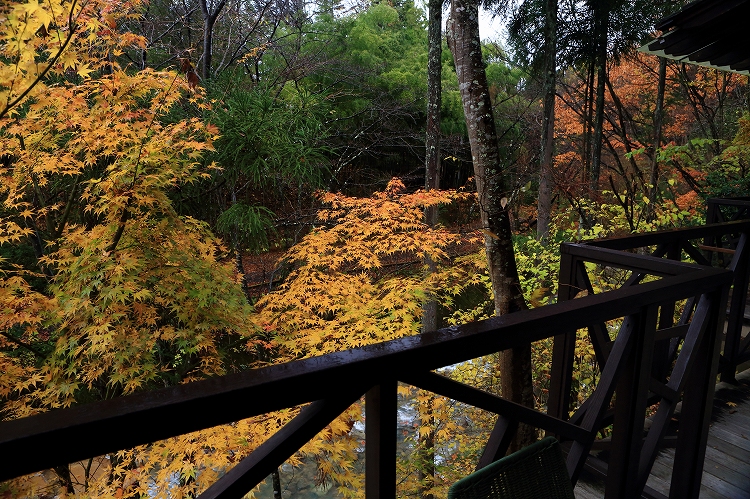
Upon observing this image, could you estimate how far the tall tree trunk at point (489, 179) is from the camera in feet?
11.2

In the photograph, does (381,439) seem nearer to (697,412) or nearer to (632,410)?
(632,410)

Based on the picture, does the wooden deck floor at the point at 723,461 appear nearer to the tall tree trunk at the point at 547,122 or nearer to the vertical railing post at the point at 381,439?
the vertical railing post at the point at 381,439

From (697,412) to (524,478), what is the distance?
4.30 ft

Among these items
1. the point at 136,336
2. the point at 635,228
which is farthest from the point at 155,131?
the point at 635,228

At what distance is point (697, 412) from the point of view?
6.61 feet

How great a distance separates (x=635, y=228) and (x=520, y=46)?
552 cm

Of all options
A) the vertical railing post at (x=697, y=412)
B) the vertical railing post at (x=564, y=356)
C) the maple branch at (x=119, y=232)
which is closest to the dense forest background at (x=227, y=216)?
the maple branch at (x=119, y=232)

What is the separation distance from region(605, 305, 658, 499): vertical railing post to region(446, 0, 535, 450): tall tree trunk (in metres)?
1.72

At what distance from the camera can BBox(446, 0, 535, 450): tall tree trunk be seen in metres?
3.41

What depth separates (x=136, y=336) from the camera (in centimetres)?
398

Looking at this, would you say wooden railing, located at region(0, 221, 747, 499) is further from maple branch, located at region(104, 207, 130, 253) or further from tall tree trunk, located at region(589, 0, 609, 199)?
tall tree trunk, located at region(589, 0, 609, 199)

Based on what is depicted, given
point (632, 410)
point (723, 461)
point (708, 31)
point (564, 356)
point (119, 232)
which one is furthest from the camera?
point (119, 232)

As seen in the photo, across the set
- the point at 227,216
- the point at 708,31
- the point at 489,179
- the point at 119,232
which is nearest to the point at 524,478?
the point at 489,179

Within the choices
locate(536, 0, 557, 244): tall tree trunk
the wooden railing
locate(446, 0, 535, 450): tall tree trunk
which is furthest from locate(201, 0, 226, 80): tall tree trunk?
the wooden railing
